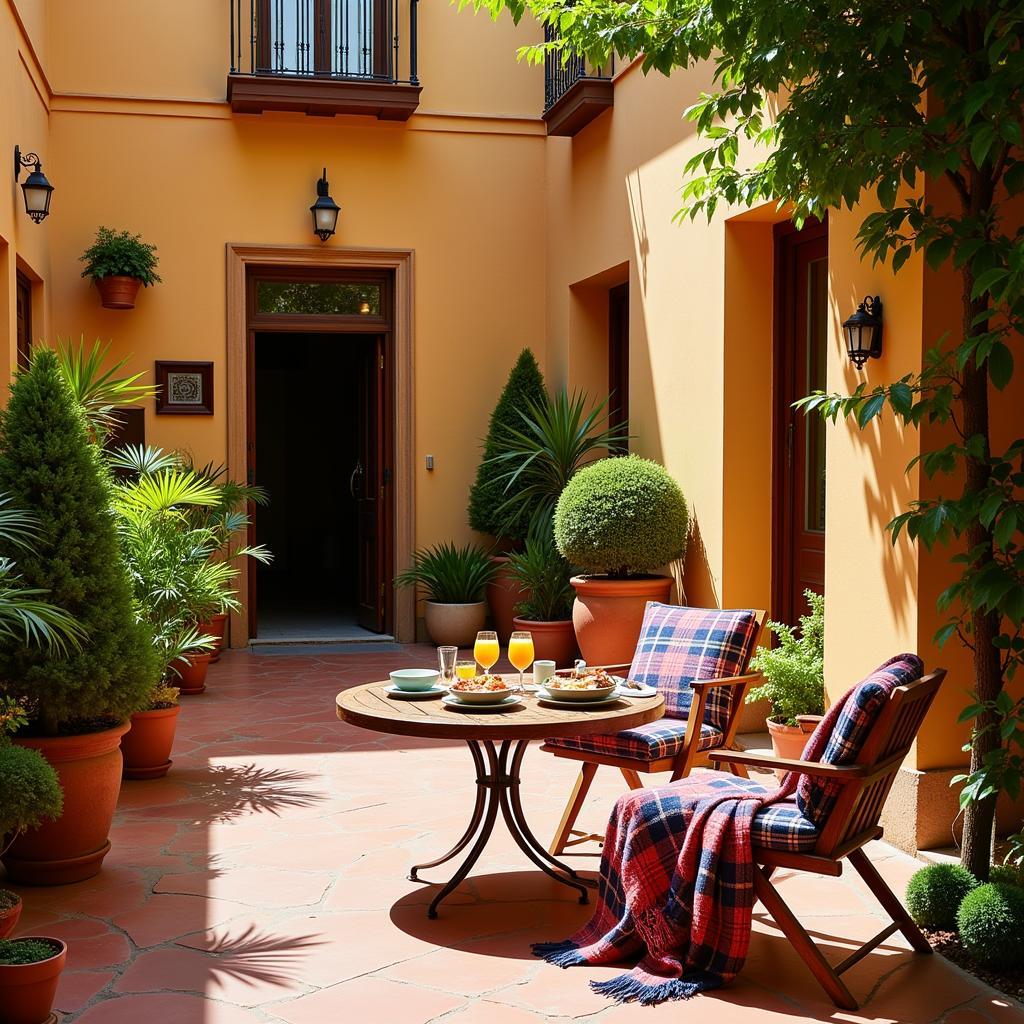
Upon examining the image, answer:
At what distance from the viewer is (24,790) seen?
354 centimetres

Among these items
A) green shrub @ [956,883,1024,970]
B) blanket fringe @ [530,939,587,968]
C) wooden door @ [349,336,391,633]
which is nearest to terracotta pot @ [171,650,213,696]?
wooden door @ [349,336,391,633]

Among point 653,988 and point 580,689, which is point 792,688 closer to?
point 580,689

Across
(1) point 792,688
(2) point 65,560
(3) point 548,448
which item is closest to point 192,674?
(3) point 548,448

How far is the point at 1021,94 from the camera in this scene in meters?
3.32

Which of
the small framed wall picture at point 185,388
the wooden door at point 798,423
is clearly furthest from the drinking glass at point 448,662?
the small framed wall picture at point 185,388

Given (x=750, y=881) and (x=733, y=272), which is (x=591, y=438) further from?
(x=750, y=881)

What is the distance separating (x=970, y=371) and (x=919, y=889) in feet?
5.27

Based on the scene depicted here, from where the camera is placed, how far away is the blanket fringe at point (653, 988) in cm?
328

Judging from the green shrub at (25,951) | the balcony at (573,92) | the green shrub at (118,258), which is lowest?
the green shrub at (25,951)

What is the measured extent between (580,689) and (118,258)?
6384mm

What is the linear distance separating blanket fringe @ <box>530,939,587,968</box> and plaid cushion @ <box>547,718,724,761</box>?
78 cm

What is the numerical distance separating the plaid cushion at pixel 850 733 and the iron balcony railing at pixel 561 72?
608 cm

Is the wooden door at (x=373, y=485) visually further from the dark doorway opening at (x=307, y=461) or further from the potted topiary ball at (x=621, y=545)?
the potted topiary ball at (x=621, y=545)

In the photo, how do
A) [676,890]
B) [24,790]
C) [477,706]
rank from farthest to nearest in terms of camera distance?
[477,706] < [24,790] < [676,890]
